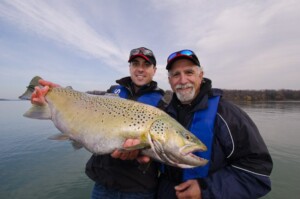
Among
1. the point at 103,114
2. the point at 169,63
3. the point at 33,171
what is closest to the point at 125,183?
the point at 103,114

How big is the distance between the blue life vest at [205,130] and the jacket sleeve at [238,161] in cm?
11

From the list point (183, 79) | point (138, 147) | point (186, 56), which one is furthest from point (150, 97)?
point (138, 147)

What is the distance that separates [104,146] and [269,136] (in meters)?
21.7

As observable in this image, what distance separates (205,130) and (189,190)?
102cm

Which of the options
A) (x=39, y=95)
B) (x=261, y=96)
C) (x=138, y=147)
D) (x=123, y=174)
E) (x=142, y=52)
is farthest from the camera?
(x=261, y=96)

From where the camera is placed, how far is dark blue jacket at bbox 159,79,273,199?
321 centimetres

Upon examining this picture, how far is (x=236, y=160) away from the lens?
344 centimetres

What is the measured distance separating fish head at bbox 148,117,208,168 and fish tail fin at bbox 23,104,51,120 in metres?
2.45

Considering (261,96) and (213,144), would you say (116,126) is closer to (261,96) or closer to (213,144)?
(213,144)

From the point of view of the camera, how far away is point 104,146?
3.74m

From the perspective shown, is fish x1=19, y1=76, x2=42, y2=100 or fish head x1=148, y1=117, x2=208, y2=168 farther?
fish x1=19, y1=76, x2=42, y2=100

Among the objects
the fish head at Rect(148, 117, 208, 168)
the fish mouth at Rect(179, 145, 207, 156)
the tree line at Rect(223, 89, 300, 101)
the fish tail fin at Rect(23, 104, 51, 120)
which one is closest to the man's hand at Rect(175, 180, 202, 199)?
the fish head at Rect(148, 117, 208, 168)

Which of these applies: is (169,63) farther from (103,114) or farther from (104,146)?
(104,146)

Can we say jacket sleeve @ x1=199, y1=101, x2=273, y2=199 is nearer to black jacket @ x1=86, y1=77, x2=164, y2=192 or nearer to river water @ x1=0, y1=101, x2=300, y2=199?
black jacket @ x1=86, y1=77, x2=164, y2=192
